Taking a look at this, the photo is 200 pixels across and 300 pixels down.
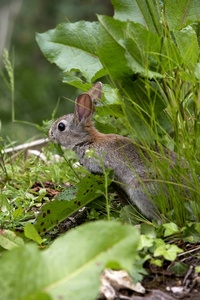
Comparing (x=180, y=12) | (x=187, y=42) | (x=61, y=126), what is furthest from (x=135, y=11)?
(x=61, y=126)

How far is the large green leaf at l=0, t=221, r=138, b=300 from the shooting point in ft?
6.31

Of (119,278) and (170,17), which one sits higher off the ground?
(170,17)

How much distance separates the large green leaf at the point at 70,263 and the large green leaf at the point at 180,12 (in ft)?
6.86

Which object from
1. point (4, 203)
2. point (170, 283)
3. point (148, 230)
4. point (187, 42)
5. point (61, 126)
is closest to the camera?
point (170, 283)

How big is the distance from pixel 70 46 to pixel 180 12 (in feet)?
3.03

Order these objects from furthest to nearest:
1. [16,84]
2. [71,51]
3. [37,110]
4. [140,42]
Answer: [16,84]
[37,110]
[71,51]
[140,42]

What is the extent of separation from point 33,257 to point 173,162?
1406 millimetres

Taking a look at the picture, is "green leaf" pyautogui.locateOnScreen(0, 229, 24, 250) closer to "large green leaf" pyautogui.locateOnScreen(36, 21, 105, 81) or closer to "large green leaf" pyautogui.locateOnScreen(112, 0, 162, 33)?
"large green leaf" pyautogui.locateOnScreen(36, 21, 105, 81)

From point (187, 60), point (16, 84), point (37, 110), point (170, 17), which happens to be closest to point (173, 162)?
point (187, 60)

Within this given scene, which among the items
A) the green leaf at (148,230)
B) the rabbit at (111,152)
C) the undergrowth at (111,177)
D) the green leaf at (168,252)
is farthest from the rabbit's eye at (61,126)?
the green leaf at (168,252)

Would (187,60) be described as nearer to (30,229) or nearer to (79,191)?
(79,191)

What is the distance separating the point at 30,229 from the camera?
293 cm

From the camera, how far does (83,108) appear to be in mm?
4391

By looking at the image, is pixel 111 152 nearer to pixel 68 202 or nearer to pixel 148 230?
pixel 68 202
